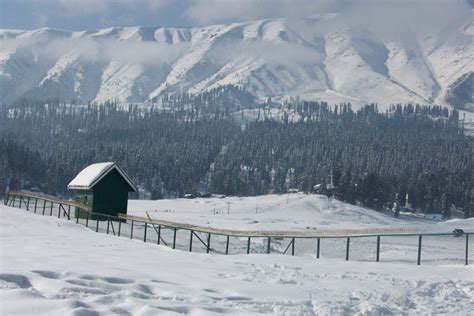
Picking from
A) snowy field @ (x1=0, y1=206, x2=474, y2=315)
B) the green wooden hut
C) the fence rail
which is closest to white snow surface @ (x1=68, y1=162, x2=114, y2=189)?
the green wooden hut

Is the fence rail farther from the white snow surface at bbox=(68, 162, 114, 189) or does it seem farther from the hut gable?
the white snow surface at bbox=(68, 162, 114, 189)

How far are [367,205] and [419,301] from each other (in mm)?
146725

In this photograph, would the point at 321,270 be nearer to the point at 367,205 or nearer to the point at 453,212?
the point at 367,205

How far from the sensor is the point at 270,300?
41.6 feet

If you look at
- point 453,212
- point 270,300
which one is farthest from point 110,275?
point 453,212

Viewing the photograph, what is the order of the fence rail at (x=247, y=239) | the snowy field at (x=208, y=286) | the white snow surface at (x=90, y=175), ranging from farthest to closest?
1. the white snow surface at (x=90, y=175)
2. the fence rail at (x=247, y=239)
3. the snowy field at (x=208, y=286)

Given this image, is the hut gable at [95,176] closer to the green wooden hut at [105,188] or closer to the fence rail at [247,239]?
the green wooden hut at [105,188]

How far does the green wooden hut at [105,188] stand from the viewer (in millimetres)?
49625

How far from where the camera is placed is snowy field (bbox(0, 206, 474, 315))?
11117 mm

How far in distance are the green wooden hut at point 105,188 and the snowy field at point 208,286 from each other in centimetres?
2933

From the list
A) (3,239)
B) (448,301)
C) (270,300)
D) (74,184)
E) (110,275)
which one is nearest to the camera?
(270,300)

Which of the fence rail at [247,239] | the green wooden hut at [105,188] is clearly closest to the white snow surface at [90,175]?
the green wooden hut at [105,188]

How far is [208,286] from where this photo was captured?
1377 centimetres

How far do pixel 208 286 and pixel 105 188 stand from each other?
125ft
